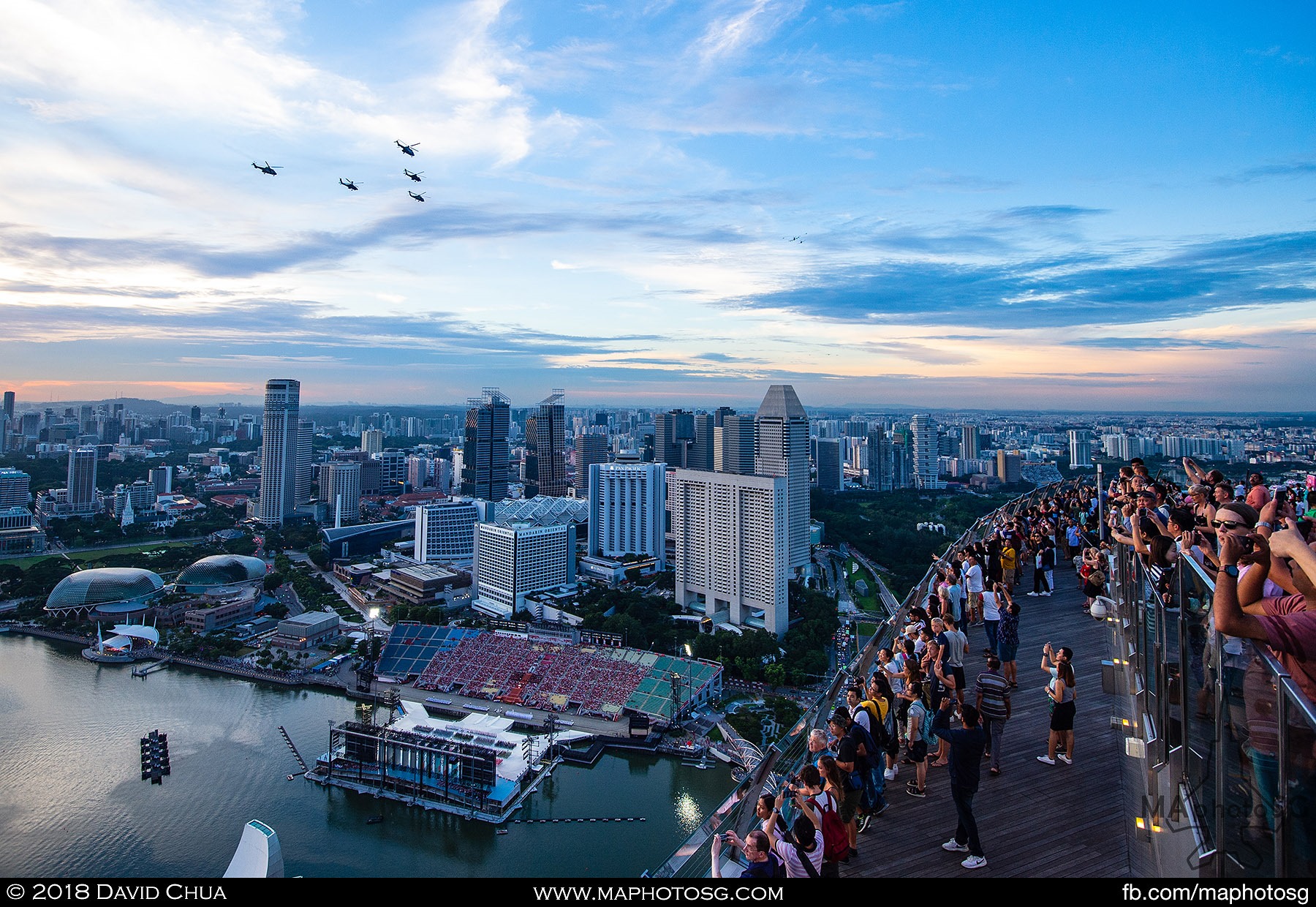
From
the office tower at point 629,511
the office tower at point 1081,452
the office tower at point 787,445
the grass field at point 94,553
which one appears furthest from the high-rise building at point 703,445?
the grass field at point 94,553

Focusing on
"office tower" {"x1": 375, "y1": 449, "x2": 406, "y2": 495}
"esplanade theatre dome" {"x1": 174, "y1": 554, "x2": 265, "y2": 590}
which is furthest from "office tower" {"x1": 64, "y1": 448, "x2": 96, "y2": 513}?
"esplanade theatre dome" {"x1": 174, "y1": 554, "x2": 265, "y2": 590}

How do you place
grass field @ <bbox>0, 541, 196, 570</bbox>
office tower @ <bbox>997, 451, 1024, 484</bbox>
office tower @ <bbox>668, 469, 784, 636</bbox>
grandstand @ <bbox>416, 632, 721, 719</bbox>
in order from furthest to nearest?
1. office tower @ <bbox>997, 451, 1024, 484</bbox>
2. grass field @ <bbox>0, 541, 196, 570</bbox>
3. office tower @ <bbox>668, 469, 784, 636</bbox>
4. grandstand @ <bbox>416, 632, 721, 719</bbox>

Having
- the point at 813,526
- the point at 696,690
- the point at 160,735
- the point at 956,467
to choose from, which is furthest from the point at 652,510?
the point at 956,467

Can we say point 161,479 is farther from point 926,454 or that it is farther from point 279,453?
point 926,454

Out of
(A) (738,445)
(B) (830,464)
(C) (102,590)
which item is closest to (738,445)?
(A) (738,445)

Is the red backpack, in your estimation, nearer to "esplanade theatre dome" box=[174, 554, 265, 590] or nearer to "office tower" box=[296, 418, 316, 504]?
"esplanade theatre dome" box=[174, 554, 265, 590]

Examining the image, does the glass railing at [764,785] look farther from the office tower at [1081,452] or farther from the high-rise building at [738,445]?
the office tower at [1081,452]

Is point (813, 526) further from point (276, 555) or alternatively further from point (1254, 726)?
point (1254, 726)
